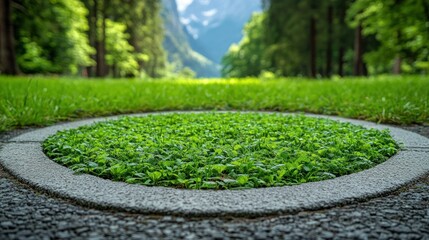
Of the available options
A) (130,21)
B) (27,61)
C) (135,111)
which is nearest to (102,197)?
(135,111)

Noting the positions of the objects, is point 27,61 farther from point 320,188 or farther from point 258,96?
point 320,188

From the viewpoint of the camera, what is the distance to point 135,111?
6910mm

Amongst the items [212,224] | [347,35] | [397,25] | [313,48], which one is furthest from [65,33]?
[212,224]

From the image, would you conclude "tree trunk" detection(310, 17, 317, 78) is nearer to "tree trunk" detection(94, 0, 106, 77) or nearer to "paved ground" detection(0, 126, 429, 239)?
"tree trunk" detection(94, 0, 106, 77)

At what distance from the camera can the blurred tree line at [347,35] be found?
47.5ft

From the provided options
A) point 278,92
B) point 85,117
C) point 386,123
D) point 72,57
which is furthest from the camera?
point 72,57

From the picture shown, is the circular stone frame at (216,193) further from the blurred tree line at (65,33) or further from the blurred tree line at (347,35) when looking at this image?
the blurred tree line at (65,33)

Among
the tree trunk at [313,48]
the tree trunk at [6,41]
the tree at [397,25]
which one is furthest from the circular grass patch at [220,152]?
the tree trunk at [313,48]

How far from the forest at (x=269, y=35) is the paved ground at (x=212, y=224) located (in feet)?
41.6

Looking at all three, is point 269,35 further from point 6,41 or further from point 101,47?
point 6,41

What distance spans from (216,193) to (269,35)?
2781cm

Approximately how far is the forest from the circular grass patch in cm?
1110

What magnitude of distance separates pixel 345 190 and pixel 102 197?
1.47 metres

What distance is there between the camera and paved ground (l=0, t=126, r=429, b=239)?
190 centimetres
